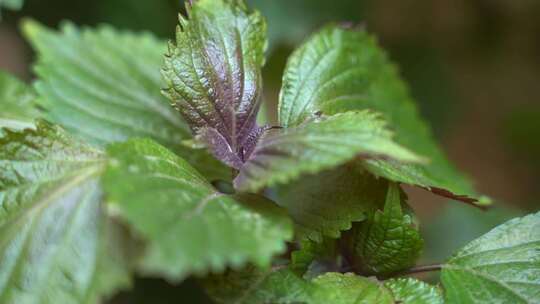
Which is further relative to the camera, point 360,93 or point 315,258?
point 360,93

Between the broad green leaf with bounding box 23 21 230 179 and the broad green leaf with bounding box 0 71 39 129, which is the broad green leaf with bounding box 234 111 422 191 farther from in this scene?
the broad green leaf with bounding box 0 71 39 129

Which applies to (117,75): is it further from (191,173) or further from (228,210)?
(228,210)

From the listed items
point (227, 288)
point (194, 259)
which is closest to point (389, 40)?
point (227, 288)

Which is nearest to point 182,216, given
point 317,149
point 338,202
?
point 317,149

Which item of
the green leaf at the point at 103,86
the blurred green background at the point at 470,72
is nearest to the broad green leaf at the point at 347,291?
the green leaf at the point at 103,86

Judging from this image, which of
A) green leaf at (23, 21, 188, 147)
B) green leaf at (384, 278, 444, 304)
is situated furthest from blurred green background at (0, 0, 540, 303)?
green leaf at (384, 278, 444, 304)

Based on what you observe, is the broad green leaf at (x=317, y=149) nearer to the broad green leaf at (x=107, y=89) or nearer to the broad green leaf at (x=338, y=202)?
the broad green leaf at (x=338, y=202)

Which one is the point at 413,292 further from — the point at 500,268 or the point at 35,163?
the point at 35,163
